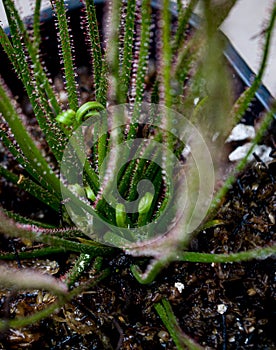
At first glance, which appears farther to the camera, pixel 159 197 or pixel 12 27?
pixel 159 197

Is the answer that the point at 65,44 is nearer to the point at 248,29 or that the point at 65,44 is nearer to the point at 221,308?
the point at 221,308

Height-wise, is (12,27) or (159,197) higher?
(12,27)

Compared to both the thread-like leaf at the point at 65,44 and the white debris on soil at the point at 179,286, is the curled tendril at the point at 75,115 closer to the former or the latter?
the thread-like leaf at the point at 65,44

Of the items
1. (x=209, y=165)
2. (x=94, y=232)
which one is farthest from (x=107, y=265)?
(x=209, y=165)

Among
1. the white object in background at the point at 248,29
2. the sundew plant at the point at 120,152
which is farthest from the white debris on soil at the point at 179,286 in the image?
the white object in background at the point at 248,29

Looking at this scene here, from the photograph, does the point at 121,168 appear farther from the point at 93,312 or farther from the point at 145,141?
the point at 93,312
